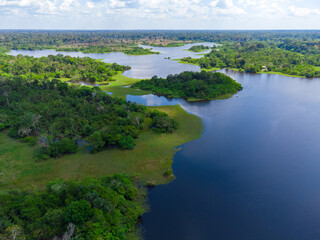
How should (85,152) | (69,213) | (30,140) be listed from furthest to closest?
(30,140) < (85,152) < (69,213)

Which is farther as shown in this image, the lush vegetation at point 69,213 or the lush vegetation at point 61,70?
the lush vegetation at point 61,70

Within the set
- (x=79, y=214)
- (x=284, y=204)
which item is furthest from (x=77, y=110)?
(x=284, y=204)

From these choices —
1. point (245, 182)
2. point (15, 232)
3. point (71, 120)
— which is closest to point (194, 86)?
point (71, 120)

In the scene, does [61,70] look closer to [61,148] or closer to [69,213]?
[61,148]

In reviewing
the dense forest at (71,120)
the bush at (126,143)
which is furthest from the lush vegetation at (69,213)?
the dense forest at (71,120)

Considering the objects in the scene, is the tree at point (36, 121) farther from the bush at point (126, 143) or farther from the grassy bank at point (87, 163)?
the bush at point (126, 143)

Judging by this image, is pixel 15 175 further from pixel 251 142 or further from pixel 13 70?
pixel 13 70
